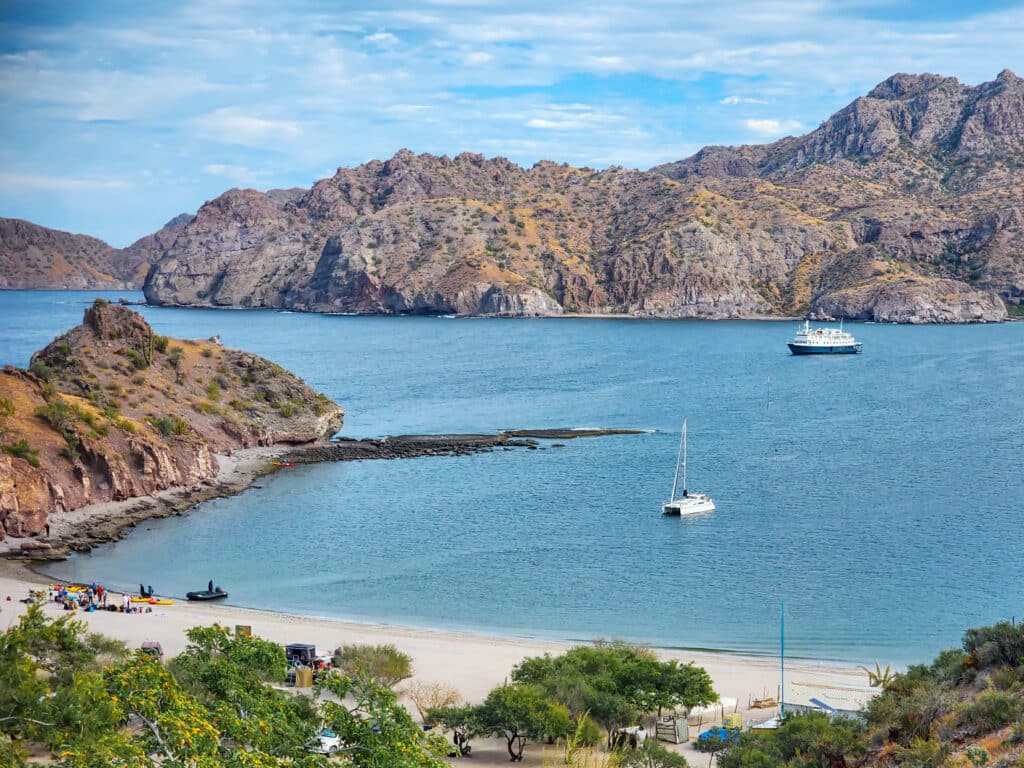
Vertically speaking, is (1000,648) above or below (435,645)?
above

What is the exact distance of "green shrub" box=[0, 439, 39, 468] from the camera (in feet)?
167

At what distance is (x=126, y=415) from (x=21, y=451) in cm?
1149

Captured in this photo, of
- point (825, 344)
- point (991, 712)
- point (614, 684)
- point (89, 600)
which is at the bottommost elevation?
point (89, 600)

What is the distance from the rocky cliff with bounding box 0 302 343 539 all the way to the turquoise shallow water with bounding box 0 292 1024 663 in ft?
13.3

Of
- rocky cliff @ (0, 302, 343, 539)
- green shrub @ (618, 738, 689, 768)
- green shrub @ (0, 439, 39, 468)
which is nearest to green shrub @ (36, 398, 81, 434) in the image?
rocky cliff @ (0, 302, 343, 539)

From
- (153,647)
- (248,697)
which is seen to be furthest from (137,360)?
(248,697)

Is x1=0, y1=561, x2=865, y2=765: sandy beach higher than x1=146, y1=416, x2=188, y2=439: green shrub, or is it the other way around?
x1=146, y1=416, x2=188, y2=439: green shrub

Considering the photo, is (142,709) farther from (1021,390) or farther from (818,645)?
(1021,390)

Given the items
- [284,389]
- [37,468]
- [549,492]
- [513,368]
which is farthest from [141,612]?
[513,368]

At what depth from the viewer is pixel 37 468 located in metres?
51.6

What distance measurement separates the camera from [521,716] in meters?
25.0

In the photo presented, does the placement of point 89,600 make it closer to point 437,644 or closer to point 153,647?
point 153,647

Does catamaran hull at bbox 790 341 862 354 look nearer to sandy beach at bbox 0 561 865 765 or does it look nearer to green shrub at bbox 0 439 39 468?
green shrub at bbox 0 439 39 468

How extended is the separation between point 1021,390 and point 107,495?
277ft
